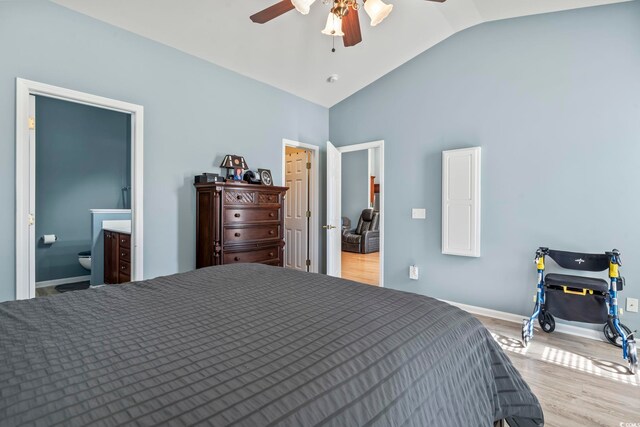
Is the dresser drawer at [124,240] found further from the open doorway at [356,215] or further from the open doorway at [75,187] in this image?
the open doorway at [356,215]

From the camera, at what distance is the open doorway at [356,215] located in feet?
14.6

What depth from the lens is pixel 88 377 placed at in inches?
27.9

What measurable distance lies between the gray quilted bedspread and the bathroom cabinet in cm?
220

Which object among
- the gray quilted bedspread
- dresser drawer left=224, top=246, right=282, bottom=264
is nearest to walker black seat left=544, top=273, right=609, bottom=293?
the gray quilted bedspread

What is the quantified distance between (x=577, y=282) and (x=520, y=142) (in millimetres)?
1428

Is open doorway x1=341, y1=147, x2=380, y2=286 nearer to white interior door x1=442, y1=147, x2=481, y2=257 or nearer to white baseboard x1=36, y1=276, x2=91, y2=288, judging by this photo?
white interior door x1=442, y1=147, x2=481, y2=257

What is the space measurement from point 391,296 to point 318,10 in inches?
110

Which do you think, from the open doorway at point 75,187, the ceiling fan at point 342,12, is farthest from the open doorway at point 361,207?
the ceiling fan at point 342,12

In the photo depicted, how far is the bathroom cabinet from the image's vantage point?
3.37 metres

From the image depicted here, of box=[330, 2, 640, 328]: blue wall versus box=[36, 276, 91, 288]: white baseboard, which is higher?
box=[330, 2, 640, 328]: blue wall

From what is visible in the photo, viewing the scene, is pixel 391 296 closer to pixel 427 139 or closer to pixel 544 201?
pixel 544 201

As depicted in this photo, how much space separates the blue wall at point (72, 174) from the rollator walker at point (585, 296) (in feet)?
17.8

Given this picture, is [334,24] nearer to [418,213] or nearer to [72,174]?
[418,213]

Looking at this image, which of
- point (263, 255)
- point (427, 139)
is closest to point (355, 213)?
point (427, 139)
